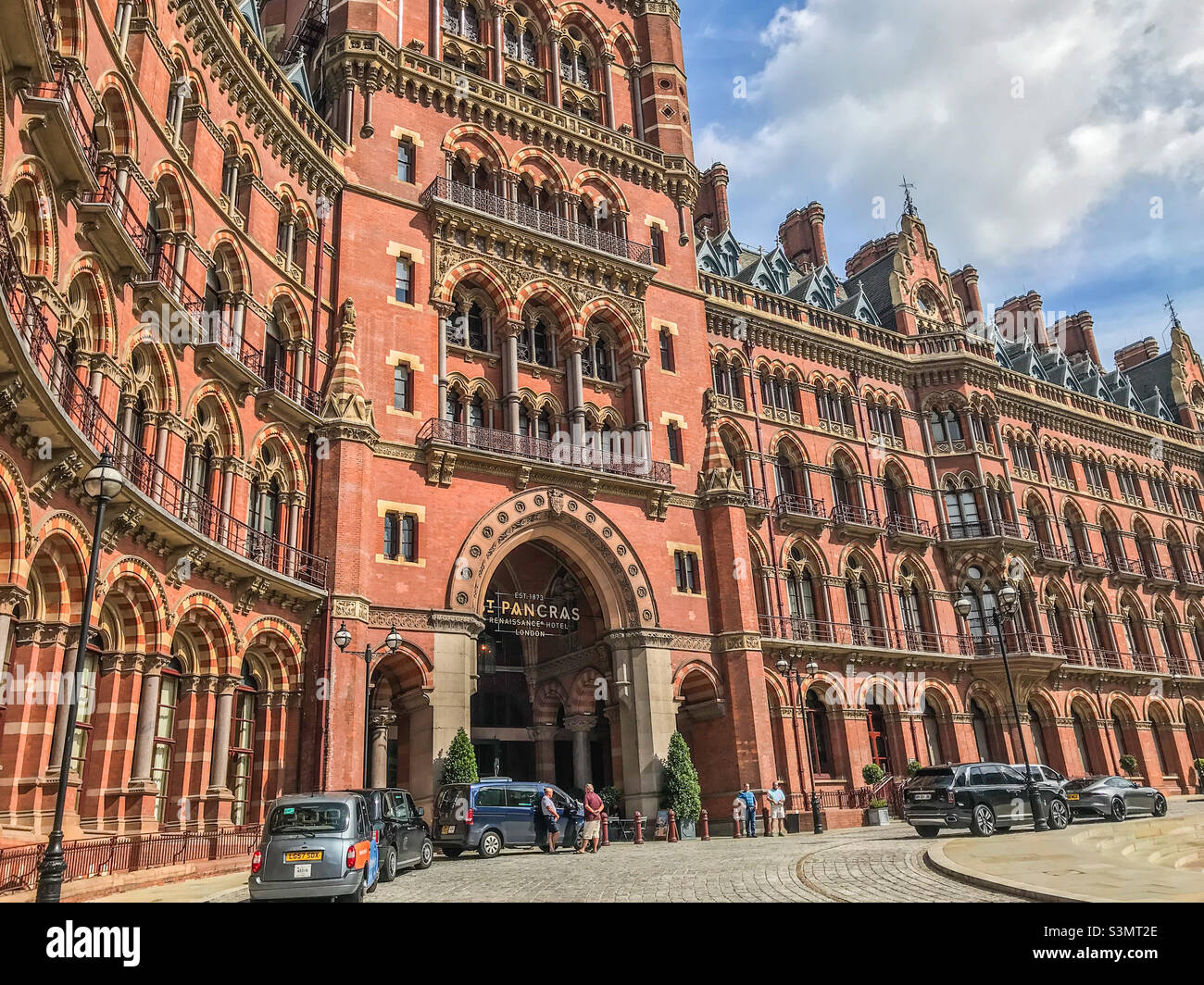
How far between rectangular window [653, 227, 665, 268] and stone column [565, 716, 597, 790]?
18484mm

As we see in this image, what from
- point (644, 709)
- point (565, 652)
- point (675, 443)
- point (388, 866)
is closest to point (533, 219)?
point (675, 443)

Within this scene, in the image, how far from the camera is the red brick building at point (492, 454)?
59.0 ft

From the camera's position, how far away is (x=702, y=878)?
606 inches

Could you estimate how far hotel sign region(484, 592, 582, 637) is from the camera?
2947 centimetres

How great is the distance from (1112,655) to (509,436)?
3584 cm

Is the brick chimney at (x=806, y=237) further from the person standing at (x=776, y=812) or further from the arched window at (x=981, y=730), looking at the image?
the person standing at (x=776, y=812)

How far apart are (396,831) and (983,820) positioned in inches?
527

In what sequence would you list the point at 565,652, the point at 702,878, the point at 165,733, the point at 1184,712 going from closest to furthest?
the point at 702,878, the point at 165,733, the point at 565,652, the point at 1184,712

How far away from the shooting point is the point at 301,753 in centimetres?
2389

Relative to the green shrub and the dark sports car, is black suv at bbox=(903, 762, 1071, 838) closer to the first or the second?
the dark sports car

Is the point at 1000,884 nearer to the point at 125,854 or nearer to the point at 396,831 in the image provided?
the point at 396,831

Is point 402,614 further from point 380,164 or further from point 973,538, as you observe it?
point 973,538

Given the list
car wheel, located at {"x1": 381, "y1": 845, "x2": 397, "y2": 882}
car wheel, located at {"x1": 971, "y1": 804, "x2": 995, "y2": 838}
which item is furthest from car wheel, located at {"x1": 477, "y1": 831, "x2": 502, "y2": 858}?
car wheel, located at {"x1": 971, "y1": 804, "x2": 995, "y2": 838}

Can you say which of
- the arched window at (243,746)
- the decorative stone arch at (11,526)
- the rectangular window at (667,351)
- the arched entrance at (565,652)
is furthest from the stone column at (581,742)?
the decorative stone arch at (11,526)
